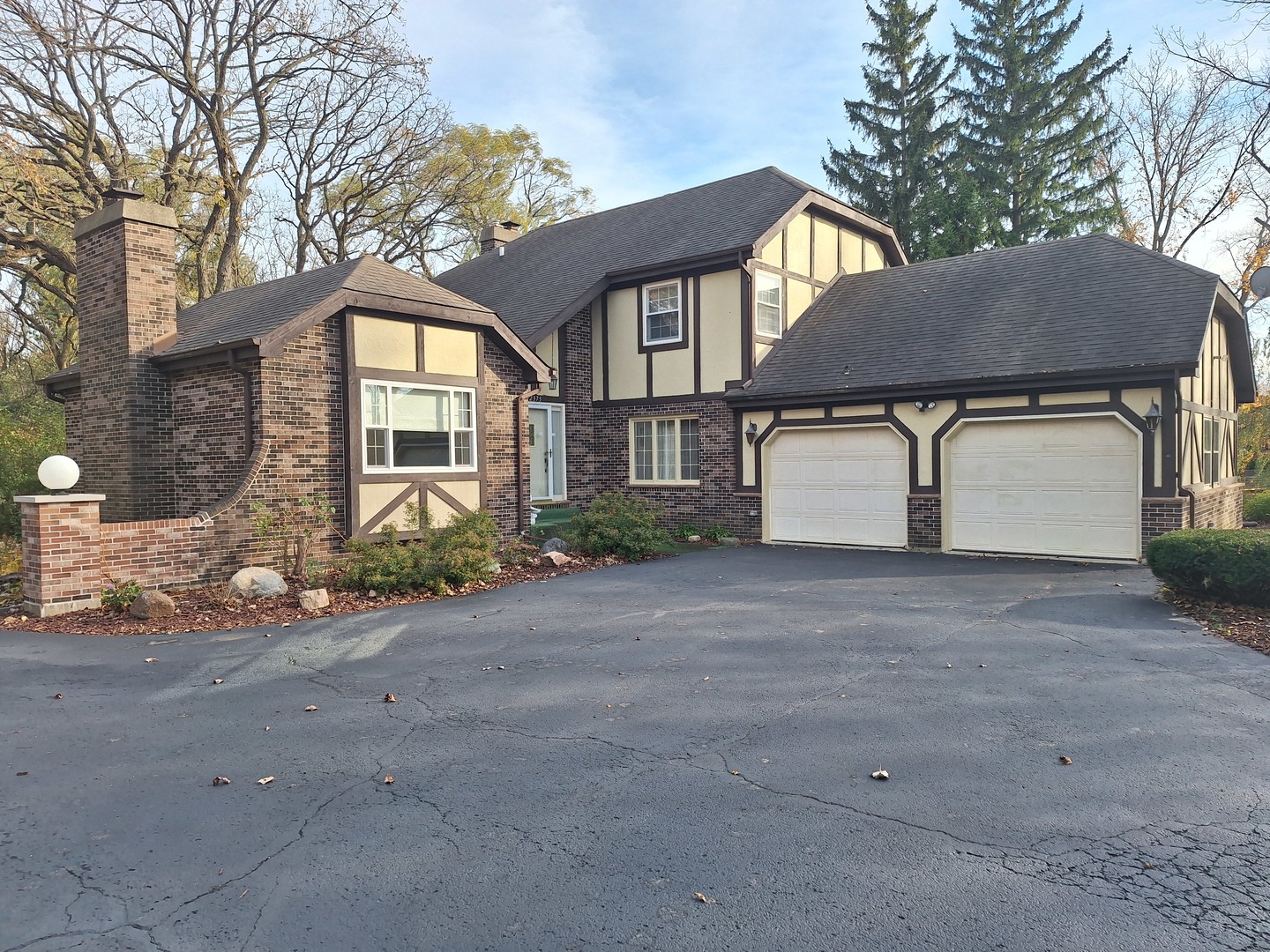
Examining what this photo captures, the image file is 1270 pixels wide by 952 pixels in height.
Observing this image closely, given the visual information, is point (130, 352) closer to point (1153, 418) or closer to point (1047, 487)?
point (1047, 487)

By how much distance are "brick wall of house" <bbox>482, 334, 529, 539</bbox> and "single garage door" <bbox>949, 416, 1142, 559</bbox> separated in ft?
24.2

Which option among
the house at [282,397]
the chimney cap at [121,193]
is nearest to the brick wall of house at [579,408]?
the house at [282,397]

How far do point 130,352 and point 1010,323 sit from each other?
14274mm

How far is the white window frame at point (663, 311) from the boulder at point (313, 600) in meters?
9.75

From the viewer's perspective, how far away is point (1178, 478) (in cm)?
1163

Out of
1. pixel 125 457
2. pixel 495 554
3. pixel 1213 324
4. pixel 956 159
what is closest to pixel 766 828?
pixel 495 554

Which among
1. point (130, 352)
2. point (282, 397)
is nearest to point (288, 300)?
point (282, 397)

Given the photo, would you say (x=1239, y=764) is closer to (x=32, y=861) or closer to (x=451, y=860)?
(x=451, y=860)

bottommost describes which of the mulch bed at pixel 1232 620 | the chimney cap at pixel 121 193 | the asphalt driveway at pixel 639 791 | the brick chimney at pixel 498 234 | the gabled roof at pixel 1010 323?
the asphalt driveway at pixel 639 791

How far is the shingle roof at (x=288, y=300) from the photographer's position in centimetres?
1141

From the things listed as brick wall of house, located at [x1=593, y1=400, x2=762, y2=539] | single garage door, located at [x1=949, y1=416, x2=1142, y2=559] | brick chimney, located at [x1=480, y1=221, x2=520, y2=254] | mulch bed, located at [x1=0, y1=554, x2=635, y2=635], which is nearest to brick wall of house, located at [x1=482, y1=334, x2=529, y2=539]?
mulch bed, located at [x1=0, y1=554, x2=635, y2=635]

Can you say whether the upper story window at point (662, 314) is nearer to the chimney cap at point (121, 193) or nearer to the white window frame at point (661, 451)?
the white window frame at point (661, 451)

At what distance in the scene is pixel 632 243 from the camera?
18.2 m

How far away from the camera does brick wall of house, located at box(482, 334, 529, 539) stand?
1335cm
